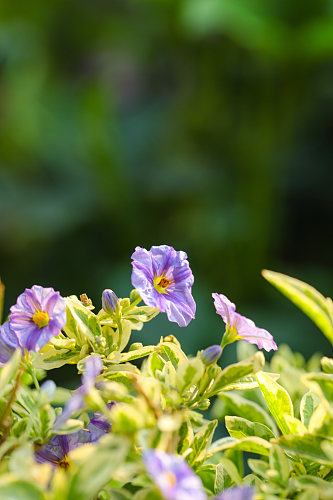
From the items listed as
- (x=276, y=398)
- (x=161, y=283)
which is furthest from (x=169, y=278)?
(x=276, y=398)

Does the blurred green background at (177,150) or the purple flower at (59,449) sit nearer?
the purple flower at (59,449)

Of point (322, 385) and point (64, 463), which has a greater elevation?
point (322, 385)

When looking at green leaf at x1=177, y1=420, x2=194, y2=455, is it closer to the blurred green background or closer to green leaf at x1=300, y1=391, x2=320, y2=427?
green leaf at x1=300, y1=391, x2=320, y2=427

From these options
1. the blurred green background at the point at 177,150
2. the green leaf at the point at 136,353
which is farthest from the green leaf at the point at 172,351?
the blurred green background at the point at 177,150

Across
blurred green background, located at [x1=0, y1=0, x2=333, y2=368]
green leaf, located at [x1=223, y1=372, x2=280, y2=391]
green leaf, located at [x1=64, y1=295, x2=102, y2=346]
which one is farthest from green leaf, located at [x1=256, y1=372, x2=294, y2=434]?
blurred green background, located at [x1=0, y1=0, x2=333, y2=368]

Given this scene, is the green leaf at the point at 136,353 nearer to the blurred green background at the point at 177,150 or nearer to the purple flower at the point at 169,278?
the purple flower at the point at 169,278

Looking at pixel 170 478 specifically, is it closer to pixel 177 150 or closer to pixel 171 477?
pixel 171 477

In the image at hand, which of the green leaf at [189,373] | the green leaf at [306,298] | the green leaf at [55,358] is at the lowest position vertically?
the green leaf at [55,358]
